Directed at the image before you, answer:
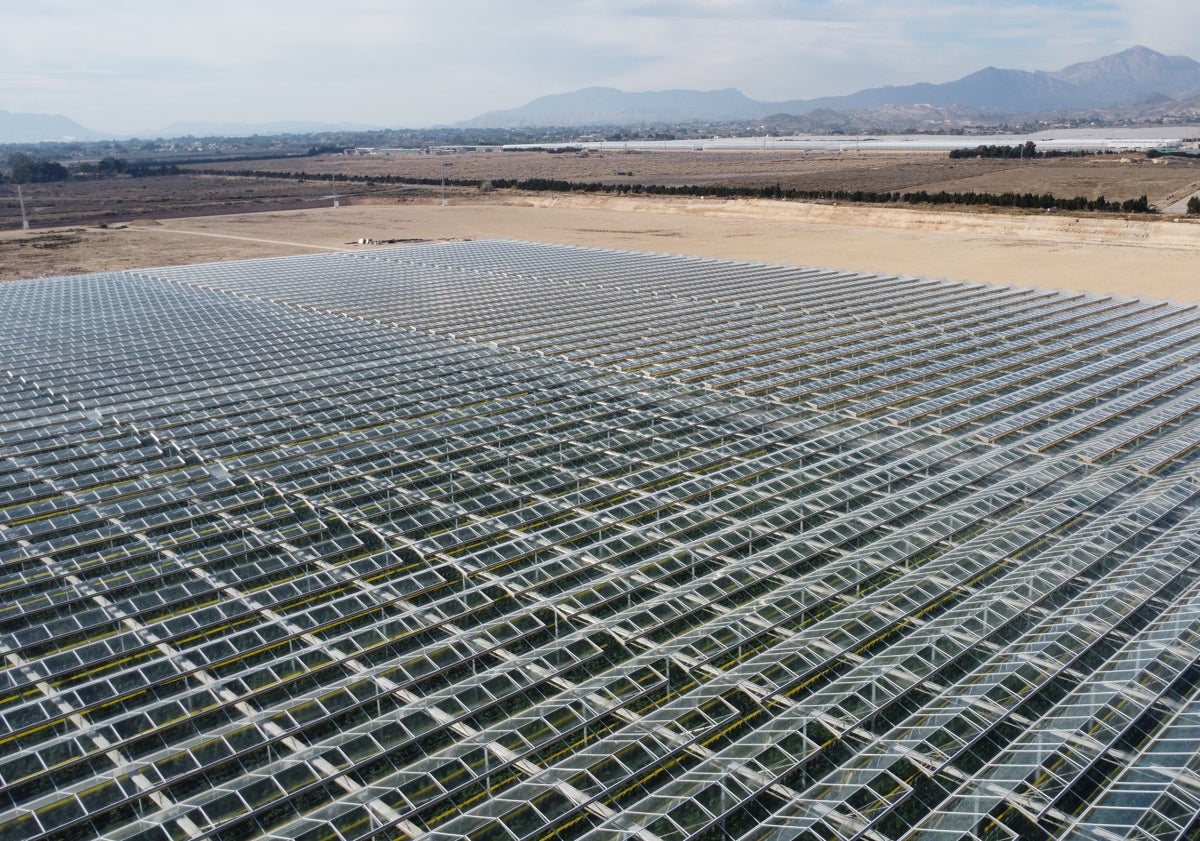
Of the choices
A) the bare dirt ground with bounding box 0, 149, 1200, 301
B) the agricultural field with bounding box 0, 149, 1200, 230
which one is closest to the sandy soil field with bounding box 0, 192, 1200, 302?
the bare dirt ground with bounding box 0, 149, 1200, 301

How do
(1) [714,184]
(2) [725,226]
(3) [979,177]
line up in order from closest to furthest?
(2) [725,226] < (3) [979,177] < (1) [714,184]

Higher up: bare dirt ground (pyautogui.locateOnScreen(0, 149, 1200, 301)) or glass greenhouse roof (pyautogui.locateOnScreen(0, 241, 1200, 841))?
bare dirt ground (pyautogui.locateOnScreen(0, 149, 1200, 301))

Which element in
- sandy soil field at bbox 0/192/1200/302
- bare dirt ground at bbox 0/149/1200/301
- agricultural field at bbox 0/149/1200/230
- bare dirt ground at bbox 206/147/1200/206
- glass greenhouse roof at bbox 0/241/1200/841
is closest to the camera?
glass greenhouse roof at bbox 0/241/1200/841

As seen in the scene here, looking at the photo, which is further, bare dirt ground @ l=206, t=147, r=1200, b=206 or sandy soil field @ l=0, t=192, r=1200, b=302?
bare dirt ground @ l=206, t=147, r=1200, b=206

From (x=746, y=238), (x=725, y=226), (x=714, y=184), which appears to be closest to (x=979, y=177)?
(x=714, y=184)

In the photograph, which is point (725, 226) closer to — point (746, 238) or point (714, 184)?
point (746, 238)

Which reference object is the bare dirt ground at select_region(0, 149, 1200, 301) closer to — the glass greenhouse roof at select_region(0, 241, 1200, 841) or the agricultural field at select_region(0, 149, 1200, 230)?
the agricultural field at select_region(0, 149, 1200, 230)

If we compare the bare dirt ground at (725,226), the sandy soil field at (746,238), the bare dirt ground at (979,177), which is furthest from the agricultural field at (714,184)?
the sandy soil field at (746,238)

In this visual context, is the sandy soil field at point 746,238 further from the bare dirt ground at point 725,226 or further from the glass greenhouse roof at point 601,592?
the glass greenhouse roof at point 601,592

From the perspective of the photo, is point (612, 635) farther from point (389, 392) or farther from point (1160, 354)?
point (1160, 354)

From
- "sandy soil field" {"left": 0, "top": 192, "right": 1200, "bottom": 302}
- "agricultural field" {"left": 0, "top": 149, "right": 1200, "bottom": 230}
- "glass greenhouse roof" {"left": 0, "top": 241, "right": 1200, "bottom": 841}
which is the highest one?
"agricultural field" {"left": 0, "top": 149, "right": 1200, "bottom": 230}
